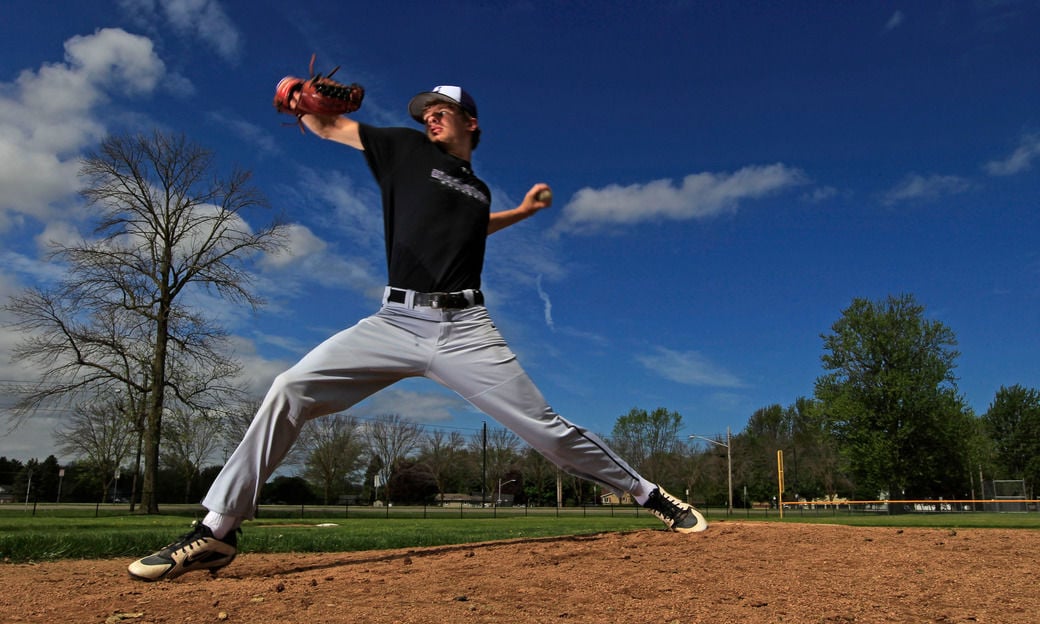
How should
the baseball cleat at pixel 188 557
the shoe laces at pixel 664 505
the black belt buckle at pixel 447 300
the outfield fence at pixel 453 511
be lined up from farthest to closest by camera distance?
1. the outfield fence at pixel 453 511
2. the shoe laces at pixel 664 505
3. the black belt buckle at pixel 447 300
4. the baseball cleat at pixel 188 557

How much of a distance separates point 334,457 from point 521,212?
57.7 meters

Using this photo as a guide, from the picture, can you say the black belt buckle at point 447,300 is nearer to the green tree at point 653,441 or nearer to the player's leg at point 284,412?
the player's leg at point 284,412

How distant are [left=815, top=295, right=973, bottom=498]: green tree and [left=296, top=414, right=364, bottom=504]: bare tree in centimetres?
3649

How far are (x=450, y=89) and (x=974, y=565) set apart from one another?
13.9 ft

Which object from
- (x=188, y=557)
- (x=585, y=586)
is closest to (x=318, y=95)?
(x=188, y=557)

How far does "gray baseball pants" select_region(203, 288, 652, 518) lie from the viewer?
3637 mm

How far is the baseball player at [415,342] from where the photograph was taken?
3.64 meters

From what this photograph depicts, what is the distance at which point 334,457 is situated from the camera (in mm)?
59000

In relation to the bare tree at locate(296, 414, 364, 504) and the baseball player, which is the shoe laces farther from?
the bare tree at locate(296, 414, 364, 504)

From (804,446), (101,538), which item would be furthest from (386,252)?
(804,446)

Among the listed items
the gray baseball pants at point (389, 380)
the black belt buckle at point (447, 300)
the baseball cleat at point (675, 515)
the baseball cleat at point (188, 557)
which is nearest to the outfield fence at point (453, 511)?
the baseball cleat at point (675, 515)

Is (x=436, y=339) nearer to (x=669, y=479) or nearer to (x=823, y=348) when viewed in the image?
(x=823, y=348)

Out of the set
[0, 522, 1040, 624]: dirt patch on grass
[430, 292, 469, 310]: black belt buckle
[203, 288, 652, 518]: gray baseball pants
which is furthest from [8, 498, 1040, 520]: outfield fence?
[430, 292, 469, 310]: black belt buckle

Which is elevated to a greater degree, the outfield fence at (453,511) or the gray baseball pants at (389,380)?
the gray baseball pants at (389,380)
